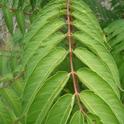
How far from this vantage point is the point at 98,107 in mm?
988

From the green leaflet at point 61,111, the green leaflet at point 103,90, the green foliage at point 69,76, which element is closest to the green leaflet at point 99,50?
the green foliage at point 69,76

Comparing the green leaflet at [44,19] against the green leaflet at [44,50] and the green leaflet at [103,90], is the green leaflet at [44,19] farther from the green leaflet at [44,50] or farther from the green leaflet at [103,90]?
the green leaflet at [103,90]

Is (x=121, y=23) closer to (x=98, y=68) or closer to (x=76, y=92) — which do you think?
(x=98, y=68)

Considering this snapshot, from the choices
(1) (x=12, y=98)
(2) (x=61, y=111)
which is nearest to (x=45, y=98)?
(2) (x=61, y=111)

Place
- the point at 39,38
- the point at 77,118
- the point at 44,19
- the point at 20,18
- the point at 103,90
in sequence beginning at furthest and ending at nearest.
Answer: the point at 20,18 < the point at 44,19 < the point at 39,38 < the point at 103,90 < the point at 77,118

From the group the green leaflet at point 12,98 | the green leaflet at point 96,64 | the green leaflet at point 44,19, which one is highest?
the green leaflet at point 44,19

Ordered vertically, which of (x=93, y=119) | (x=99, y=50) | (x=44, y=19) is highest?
(x=44, y=19)

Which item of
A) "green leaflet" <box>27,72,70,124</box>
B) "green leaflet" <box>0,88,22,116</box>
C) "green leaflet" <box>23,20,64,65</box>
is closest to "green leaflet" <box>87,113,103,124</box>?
"green leaflet" <box>27,72,70,124</box>

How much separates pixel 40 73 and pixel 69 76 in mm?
83

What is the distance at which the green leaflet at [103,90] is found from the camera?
100cm

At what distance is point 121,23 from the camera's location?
1.90 metres

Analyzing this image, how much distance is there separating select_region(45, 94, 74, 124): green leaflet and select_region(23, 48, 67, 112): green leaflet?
80 mm

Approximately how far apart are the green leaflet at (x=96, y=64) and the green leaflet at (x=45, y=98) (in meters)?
0.09

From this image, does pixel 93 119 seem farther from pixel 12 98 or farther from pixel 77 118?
pixel 12 98
